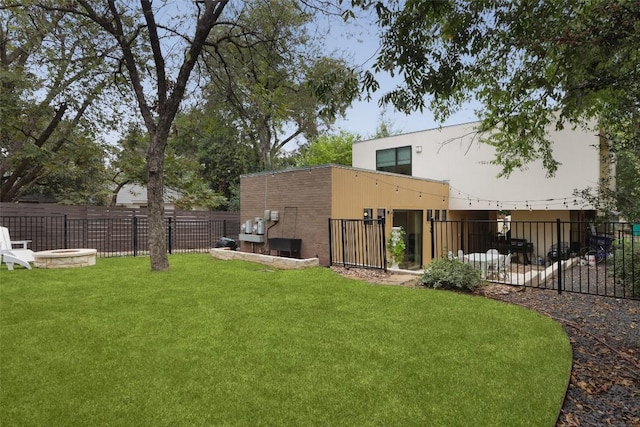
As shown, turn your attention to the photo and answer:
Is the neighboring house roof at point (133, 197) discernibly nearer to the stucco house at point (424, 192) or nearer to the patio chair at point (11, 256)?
the stucco house at point (424, 192)

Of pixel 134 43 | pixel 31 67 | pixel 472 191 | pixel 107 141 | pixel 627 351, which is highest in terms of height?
pixel 31 67

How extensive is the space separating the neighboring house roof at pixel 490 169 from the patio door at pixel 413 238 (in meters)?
3.03

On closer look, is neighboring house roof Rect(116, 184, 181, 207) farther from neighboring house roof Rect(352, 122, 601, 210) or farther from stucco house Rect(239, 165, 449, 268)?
neighboring house roof Rect(352, 122, 601, 210)

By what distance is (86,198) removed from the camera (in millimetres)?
19750

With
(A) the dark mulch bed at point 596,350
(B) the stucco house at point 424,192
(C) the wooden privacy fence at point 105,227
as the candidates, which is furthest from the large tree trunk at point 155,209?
(A) the dark mulch bed at point 596,350

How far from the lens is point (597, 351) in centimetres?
393

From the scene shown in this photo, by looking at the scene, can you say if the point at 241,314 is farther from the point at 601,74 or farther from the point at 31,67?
the point at 31,67

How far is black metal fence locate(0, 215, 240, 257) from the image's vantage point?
11820 millimetres

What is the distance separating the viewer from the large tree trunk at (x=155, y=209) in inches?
310

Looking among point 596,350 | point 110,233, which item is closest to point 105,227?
point 110,233

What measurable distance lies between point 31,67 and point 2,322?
11160mm

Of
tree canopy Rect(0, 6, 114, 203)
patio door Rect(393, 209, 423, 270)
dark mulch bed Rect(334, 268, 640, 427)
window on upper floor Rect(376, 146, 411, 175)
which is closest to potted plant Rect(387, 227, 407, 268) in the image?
patio door Rect(393, 209, 423, 270)

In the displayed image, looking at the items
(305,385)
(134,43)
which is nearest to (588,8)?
(305,385)

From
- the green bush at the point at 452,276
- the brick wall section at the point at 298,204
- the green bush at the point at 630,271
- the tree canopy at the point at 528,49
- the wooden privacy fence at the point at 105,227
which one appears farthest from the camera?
the wooden privacy fence at the point at 105,227
